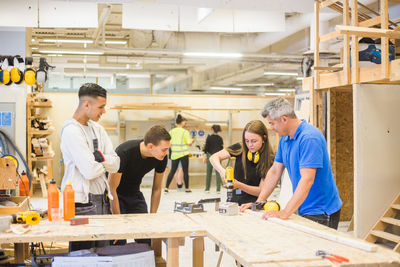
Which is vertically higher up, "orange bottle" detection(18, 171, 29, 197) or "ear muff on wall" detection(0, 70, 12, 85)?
"ear muff on wall" detection(0, 70, 12, 85)

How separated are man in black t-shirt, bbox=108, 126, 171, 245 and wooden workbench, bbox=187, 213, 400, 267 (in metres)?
0.67

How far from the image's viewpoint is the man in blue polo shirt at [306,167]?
117 inches

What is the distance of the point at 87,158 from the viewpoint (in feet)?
10.0

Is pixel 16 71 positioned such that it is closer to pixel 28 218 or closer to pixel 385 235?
pixel 28 218

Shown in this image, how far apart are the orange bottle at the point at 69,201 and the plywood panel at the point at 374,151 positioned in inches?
160

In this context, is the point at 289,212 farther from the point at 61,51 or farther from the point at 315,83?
the point at 61,51

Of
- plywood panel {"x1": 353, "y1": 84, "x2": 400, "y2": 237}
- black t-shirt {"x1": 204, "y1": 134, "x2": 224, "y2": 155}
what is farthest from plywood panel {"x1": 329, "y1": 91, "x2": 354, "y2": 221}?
black t-shirt {"x1": 204, "y1": 134, "x2": 224, "y2": 155}

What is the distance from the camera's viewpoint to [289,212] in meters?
3.02

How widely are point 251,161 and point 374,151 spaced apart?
2.81m

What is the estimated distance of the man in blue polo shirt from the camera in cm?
298

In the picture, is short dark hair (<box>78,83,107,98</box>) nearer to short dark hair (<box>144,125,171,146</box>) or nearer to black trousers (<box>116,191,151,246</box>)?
short dark hair (<box>144,125,171,146</box>)

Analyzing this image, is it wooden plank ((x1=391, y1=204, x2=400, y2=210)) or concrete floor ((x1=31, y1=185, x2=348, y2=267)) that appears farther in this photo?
wooden plank ((x1=391, y1=204, x2=400, y2=210))

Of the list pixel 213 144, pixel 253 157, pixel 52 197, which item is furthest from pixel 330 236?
pixel 213 144

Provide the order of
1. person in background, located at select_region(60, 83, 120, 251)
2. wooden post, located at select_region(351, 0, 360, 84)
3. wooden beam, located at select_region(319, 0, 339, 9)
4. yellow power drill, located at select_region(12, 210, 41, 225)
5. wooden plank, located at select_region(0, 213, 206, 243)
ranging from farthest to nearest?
wooden beam, located at select_region(319, 0, 339, 9), wooden post, located at select_region(351, 0, 360, 84), person in background, located at select_region(60, 83, 120, 251), yellow power drill, located at select_region(12, 210, 41, 225), wooden plank, located at select_region(0, 213, 206, 243)
